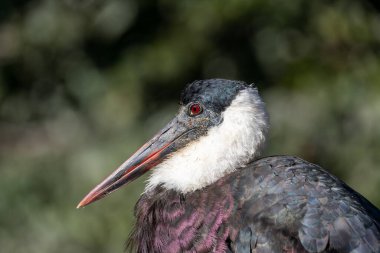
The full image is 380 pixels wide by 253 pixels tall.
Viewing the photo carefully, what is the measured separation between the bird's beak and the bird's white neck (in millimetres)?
75

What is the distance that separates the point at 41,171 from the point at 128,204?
130cm

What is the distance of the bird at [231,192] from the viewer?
13.0 ft

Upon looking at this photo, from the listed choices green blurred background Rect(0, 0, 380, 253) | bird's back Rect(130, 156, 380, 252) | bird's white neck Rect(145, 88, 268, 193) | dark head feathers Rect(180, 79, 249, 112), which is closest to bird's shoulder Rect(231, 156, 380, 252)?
bird's back Rect(130, 156, 380, 252)

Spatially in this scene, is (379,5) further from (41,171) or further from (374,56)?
(41,171)

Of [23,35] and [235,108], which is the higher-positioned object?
[23,35]

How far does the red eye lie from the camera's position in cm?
459

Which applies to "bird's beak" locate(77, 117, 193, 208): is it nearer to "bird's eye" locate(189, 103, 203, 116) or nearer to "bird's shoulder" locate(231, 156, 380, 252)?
"bird's eye" locate(189, 103, 203, 116)

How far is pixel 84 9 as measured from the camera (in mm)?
9758

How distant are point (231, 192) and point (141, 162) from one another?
64cm

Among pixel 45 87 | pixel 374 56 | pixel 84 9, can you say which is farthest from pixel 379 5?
pixel 45 87

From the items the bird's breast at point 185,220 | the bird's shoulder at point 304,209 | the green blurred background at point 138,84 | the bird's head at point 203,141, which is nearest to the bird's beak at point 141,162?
the bird's head at point 203,141

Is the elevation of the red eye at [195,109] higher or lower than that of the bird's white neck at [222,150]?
higher

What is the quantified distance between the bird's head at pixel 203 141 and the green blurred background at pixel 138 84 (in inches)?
150

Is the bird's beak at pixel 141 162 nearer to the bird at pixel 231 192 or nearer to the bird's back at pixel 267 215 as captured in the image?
the bird at pixel 231 192
